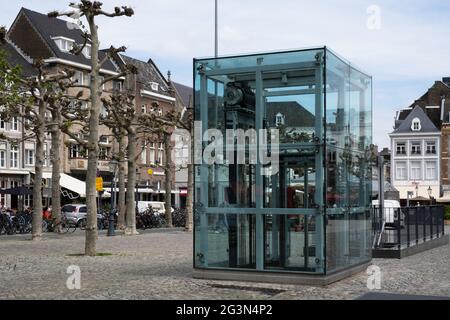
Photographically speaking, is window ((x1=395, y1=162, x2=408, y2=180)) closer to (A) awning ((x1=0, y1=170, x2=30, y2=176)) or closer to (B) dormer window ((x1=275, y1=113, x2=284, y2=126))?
(A) awning ((x1=0, y1=170, x2=30, y2=176))

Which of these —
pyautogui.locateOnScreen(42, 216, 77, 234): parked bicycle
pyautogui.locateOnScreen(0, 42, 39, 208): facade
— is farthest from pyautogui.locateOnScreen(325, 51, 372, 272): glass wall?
pyautogui.locateOnScreen(0, 42, 39, 208): facade

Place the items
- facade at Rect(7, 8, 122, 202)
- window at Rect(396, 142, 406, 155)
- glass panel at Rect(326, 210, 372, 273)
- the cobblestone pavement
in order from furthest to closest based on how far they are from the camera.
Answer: window at Rect(396, 142, 406, 155), facade at Rect(7, 8, 122, 202), glass panel at Rect(326, 210, 372, 273), the cobblestone pavement

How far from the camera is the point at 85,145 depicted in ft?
67.2

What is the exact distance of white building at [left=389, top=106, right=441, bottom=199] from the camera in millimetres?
82250

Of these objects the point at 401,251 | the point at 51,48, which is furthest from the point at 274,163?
the point at 51,48

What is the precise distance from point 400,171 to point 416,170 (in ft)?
5.88

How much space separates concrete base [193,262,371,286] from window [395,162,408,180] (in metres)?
72.8

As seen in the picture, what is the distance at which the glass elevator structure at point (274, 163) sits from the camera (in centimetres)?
1199

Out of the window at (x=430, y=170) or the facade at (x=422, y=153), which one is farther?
the window at (x=430, y=170)

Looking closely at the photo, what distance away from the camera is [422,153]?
82938mm

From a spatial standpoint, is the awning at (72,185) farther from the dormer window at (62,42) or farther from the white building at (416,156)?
the white building at (416,156)

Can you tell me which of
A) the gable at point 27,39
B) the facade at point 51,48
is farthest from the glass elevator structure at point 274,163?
the gable at point 27,39
